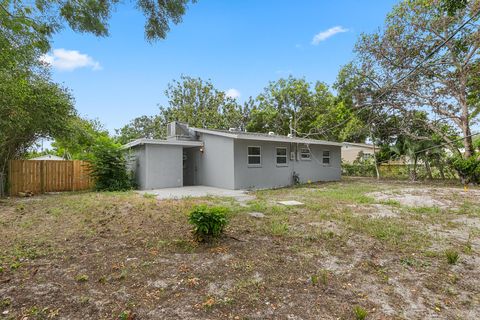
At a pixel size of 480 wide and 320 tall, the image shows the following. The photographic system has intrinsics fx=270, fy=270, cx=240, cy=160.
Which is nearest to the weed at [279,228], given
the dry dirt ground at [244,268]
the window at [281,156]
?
the dry dirt ground at [244,268]

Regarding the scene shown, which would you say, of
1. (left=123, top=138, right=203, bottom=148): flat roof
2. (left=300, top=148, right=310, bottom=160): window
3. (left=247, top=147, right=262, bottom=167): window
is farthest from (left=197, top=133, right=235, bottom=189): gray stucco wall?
(left=300, top=148, right=310, bottom=160): window

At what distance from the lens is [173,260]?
355 centimetres

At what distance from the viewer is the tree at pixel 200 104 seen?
27000 millimetres

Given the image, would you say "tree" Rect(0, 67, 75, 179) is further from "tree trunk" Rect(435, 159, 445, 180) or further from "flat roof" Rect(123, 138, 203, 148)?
"tree trunk" Rect(435, 159, 445, 180)

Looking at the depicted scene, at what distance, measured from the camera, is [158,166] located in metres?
12.3

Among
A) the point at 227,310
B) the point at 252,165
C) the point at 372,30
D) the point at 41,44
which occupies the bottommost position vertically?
the point at 227,310

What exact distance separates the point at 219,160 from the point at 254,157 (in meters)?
1.63

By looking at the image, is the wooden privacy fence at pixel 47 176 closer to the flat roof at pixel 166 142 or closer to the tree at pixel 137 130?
the flat roof at pixel 166 142

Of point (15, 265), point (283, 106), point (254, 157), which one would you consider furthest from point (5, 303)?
point (283, 106)

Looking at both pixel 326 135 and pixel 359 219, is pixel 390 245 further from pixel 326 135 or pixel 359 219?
pixel 326 135

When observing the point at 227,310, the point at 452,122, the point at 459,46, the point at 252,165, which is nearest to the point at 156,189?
the point at 252,165

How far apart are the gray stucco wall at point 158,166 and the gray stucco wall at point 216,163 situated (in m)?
1.16

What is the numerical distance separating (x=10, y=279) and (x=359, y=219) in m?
5.92

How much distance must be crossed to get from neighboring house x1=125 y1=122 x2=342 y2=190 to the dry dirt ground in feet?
19.5
